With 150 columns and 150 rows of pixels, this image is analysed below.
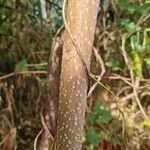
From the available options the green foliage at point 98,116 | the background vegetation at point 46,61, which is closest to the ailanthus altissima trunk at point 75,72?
the green foliage at point 98,116

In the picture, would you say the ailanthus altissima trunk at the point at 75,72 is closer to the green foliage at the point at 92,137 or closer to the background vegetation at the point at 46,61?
the green foliage at the point at 92,137

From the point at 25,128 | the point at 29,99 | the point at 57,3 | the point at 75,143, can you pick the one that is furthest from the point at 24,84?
the point at 75,143

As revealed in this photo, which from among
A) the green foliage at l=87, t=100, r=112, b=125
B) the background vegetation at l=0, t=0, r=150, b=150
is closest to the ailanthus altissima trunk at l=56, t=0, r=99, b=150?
the green foliage at l=87, t=100, r=112, b=125

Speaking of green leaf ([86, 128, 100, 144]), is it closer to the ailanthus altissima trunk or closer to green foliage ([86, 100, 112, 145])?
green foliage ([86, 100, 112, 145])

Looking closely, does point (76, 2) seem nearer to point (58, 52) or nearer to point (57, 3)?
point (58, 52)

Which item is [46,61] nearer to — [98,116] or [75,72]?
[98,116]
